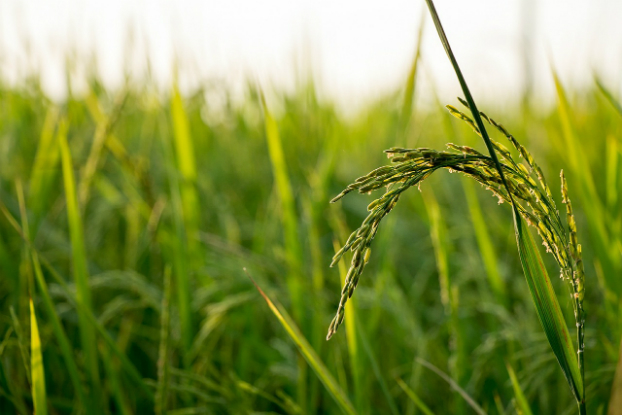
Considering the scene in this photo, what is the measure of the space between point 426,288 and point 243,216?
2.75 feet

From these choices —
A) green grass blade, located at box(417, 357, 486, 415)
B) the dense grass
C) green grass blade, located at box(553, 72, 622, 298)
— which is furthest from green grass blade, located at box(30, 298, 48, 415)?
green grass blade, located at box(553, 72, 622, 298)

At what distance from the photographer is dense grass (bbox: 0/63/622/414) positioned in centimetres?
94

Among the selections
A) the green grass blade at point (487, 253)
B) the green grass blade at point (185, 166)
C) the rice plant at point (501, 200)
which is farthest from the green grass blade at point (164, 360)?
the green grass blade at point (487, 253)

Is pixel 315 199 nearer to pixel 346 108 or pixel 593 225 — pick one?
pixel 593 225

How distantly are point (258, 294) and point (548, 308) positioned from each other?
75 centimetres

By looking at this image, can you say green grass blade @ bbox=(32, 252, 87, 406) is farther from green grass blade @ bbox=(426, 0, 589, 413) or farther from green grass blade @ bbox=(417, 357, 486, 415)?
green grass blade @ bbox=(426, 0, 589, 413)

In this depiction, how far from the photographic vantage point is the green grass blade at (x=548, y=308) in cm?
52

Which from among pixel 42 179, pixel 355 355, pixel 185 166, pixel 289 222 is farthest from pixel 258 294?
pixel 42 179

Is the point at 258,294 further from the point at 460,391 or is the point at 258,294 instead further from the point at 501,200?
the point at 501,200

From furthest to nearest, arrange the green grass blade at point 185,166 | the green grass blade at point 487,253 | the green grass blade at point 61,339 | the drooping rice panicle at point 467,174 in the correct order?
the green grass blade at point 185,166
the green grass blade at point 487,253
the green grass blade at point 61,339
the drooping rice panicle at point 467,174

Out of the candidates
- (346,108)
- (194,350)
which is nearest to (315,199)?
(194,350)

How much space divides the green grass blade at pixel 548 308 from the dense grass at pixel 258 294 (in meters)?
0.20

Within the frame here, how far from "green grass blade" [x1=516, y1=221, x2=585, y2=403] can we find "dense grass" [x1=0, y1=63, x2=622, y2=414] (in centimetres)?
20

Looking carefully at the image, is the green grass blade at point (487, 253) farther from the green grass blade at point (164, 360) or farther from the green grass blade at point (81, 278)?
the green grass blade at point (81, 278)
